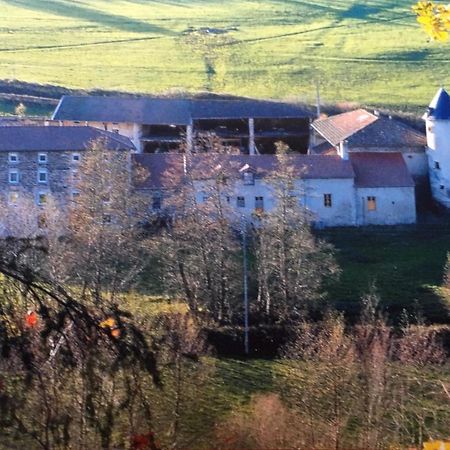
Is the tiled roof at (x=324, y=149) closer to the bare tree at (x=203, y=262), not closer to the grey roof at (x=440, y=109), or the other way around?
the grey roof at (x=440, y=109)

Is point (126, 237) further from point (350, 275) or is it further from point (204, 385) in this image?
point (350, 275)

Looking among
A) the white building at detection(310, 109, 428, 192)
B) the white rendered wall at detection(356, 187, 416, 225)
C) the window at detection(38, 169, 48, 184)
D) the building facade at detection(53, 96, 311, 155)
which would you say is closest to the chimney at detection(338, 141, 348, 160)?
the white building at detection(310, 109, 428, 192)

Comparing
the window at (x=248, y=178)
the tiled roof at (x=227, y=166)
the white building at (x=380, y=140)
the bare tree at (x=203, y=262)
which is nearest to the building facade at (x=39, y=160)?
the tiled roof at (x=227, y=166)

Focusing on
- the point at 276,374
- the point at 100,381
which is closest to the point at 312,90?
the point at 276,374

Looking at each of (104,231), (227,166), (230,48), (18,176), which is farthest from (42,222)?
(230,48)

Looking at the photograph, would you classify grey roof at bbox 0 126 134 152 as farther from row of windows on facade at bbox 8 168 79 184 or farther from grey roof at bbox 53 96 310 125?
grey roof at bbox 53 96 310 125

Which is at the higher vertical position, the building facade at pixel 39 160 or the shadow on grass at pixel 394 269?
the building facade at pixel 39 160
